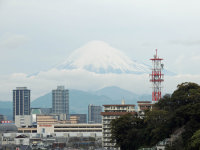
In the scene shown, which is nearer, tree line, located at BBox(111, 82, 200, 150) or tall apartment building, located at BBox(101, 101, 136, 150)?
tree line, located at BBox(111, 82, 200, 150)

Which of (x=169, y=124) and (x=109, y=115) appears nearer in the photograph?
(x=169, y=124)

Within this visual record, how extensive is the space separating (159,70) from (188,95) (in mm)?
45851

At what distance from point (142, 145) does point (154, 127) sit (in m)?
4.13

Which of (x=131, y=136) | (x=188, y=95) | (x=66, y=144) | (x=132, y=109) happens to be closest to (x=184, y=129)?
(x=188, y=95)

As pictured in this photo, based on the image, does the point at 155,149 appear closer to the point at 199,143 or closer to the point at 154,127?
→ the point at 154,127

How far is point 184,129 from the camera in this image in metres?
95.8

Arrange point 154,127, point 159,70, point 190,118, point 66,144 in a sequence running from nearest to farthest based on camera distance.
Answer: point 190,118 < point 154,127 < point 159,70 < point 66,144

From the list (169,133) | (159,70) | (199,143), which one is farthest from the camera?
(159,70)

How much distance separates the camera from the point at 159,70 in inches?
5881

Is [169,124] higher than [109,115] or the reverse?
the reverse

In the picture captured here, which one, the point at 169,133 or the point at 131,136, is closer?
the point at 169,133

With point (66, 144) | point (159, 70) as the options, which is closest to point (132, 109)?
point (159, 70)

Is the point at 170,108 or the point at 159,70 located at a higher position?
the point at 159,70

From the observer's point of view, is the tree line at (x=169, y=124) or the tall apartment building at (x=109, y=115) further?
the tall apartment building at (x=109, y=115)
